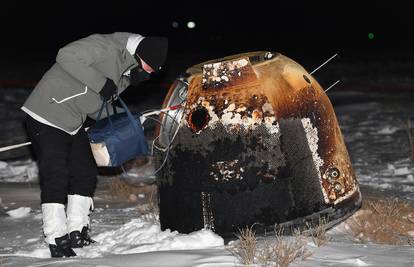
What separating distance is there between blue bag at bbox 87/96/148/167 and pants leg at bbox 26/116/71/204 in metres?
0.21

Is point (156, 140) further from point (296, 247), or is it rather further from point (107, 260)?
point (296, 247)

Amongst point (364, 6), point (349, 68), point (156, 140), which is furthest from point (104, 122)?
point (364, 6)

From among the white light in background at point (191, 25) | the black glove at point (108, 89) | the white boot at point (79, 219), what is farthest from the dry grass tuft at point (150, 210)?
the white light in background at point (191, 25)

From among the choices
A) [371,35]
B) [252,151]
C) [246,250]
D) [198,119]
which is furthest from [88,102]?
[371,35]

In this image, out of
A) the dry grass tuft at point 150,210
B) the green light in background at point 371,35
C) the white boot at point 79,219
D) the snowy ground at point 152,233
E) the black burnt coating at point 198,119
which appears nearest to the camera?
the snowy ground at point 152,233

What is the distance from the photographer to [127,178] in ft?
25.2

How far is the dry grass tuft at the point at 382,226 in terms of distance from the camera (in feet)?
16.4

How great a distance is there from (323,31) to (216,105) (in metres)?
31.1

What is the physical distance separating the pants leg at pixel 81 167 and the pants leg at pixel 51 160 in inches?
8.0

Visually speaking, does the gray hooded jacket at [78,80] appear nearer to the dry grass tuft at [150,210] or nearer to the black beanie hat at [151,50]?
the black beanie hat at [151,50]

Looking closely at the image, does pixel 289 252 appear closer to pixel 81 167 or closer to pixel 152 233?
pixel 152 233

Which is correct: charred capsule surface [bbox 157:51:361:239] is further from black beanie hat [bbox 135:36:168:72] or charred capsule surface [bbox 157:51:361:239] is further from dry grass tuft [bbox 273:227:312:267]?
dry grass tuft [bbox 273:227:312:267]

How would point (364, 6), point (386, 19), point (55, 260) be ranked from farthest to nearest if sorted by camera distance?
point (364, 6) < point (386, 19) < point (55, 260)

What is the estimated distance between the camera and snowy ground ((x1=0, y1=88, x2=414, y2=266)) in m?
4.04
